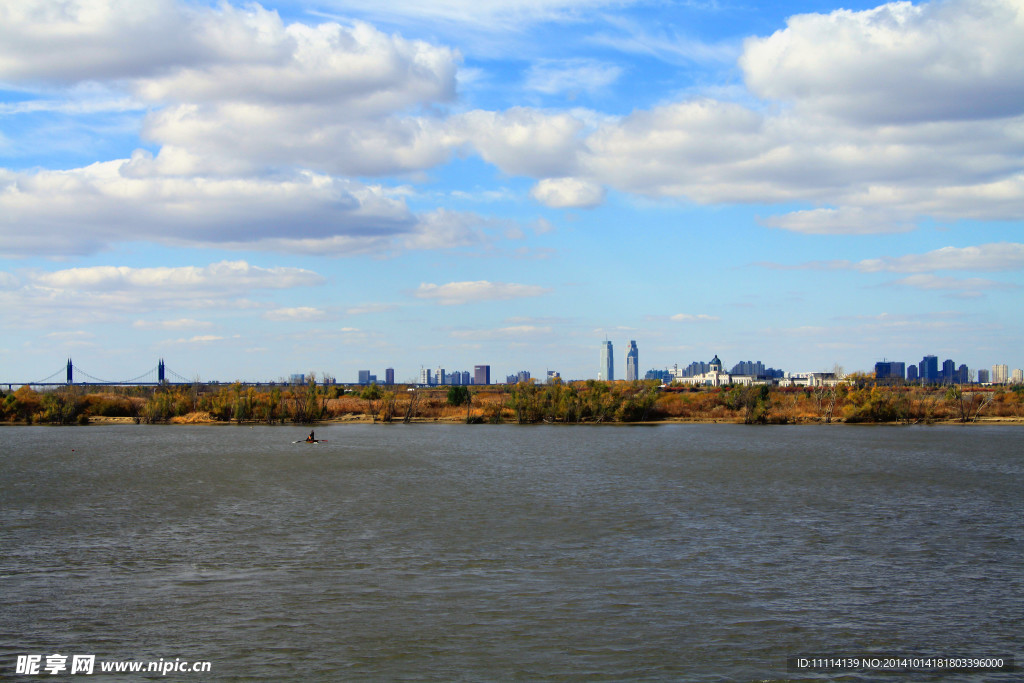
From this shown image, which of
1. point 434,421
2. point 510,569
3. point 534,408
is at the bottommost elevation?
point 510,569

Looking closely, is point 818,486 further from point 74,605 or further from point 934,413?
point 934,413

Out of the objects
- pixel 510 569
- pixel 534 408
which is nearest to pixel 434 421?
pixel 534 408

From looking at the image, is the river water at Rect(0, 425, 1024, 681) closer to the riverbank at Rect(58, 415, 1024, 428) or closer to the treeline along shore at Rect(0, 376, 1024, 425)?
the treeline along shore at Rect(0, 376, 1024, 425)

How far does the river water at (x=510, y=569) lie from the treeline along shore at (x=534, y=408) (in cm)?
5681

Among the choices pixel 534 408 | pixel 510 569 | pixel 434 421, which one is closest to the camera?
pixel 510 569

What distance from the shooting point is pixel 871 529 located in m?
31.7

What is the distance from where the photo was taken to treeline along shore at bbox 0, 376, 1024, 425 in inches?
4343

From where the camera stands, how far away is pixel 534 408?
4373 inches

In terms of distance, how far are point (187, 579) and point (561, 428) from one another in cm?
8005

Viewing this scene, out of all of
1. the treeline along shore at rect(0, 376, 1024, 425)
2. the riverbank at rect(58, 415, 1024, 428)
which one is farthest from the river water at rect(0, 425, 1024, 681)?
the riverbank at rect(58, 415, 1024, 428)

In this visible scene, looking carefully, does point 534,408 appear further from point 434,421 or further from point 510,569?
point 510,569

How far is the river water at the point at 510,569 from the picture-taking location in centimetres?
1731

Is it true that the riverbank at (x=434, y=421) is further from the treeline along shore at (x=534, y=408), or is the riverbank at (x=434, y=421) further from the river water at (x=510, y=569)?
the river water at (x=510, y=569)

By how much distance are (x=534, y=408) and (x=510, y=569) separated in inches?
3404
